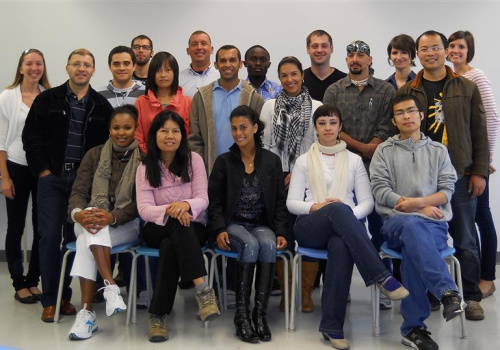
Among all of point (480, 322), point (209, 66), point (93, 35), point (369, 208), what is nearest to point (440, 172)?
point (369, 208)

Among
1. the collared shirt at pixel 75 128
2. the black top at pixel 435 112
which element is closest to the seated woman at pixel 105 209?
the collared shirt at pixel 75 128

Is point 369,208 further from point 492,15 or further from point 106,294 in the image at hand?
point 492,15

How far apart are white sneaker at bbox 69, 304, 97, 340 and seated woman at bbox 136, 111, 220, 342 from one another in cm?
35

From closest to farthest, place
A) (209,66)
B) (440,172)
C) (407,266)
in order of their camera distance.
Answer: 1. (407,266)
2. (440,172)
3. (209,66)

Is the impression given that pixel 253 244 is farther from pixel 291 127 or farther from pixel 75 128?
pixel 75 128

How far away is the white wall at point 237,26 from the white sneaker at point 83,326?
8.37 feet

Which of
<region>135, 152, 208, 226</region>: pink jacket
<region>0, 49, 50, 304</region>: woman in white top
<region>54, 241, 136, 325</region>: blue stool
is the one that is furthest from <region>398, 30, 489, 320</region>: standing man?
<region>0, 49, 50, 304</region>: woman in white top

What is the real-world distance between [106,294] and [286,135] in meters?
1.46

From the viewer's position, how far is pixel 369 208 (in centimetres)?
348

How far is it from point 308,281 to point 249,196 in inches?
26.8

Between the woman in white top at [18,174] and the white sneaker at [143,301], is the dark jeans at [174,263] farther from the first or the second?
the woman in white top at [18,174]

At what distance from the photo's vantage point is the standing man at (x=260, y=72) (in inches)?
165

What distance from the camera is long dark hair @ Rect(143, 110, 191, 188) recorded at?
11.5 feet

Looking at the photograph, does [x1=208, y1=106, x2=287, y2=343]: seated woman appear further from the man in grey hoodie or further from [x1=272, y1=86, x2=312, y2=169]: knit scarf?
the man in grey hoodie
